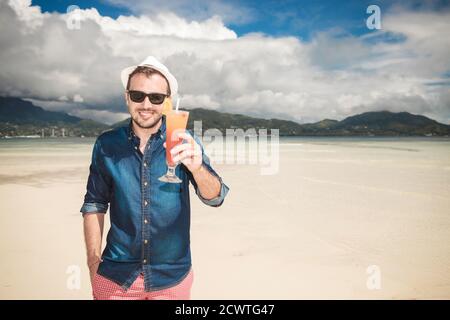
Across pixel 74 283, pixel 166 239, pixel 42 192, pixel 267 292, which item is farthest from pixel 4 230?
pixel 166 239

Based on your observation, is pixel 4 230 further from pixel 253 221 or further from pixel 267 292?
pixel 267 292

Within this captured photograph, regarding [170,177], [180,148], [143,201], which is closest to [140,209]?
[143,201]

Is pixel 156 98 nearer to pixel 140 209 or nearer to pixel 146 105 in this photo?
pixel 146 105

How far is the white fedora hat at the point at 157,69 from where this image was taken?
2219 mm

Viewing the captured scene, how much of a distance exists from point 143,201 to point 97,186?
1.25ft

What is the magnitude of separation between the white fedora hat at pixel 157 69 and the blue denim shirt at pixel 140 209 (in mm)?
384

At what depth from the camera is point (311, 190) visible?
1069cm

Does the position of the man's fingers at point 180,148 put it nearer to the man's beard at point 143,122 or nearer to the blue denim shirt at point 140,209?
the blue denim shirt at point 140,209

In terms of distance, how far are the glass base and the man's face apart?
37cm

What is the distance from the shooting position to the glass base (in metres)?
2.16

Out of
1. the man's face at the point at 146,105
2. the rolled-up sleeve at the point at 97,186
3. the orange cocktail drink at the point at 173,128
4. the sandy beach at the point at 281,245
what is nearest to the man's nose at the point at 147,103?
the man's face at the point at 146,105

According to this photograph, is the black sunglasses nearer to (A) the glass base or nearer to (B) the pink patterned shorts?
(A) the glass base

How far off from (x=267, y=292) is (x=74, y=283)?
258 centimetres

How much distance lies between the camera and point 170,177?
2.17 meters
